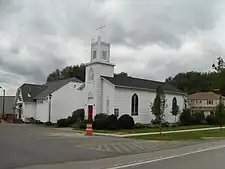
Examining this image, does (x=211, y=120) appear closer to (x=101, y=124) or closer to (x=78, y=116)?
(x=78, y=116)

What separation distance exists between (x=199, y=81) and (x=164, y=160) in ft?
329

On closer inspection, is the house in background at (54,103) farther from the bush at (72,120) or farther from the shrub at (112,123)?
the shrub at (112,123)

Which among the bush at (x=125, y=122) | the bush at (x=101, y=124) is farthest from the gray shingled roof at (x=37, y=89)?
the bush at (x=125, y=122)

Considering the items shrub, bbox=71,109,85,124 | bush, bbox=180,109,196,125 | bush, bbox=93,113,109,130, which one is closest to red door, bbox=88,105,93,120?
shrub, bbox=71,109,85,124

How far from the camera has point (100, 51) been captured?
4747 cm

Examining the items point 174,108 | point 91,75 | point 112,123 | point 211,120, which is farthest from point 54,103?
point 211,120

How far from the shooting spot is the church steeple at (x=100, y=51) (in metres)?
47.4

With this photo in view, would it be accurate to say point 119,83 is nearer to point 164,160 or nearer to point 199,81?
point 164,160

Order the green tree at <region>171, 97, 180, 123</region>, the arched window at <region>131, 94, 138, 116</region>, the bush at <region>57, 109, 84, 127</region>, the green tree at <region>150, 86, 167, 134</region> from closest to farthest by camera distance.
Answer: the green tree at <region>150, 86, 167, 134</region>, the arched window at <region>131, 94, 138, 116</region>, the bush at <region>57, 109, 84, 127</region>, the green tree at <region>171, 97, 180, 123</region>

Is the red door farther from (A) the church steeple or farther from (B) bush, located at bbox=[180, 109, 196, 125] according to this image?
(B) bush, located at bbox=[180, 109, 196, 125]

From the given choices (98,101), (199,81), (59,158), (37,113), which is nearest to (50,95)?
(37,113)

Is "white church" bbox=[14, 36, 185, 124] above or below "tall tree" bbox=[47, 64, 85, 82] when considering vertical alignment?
below

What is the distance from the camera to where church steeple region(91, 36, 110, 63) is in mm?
47438

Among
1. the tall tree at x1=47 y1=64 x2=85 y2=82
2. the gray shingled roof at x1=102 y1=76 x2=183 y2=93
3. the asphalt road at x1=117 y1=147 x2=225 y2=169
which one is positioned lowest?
the asphalt road at x1=117 y1=147 x2=225 y2=169
